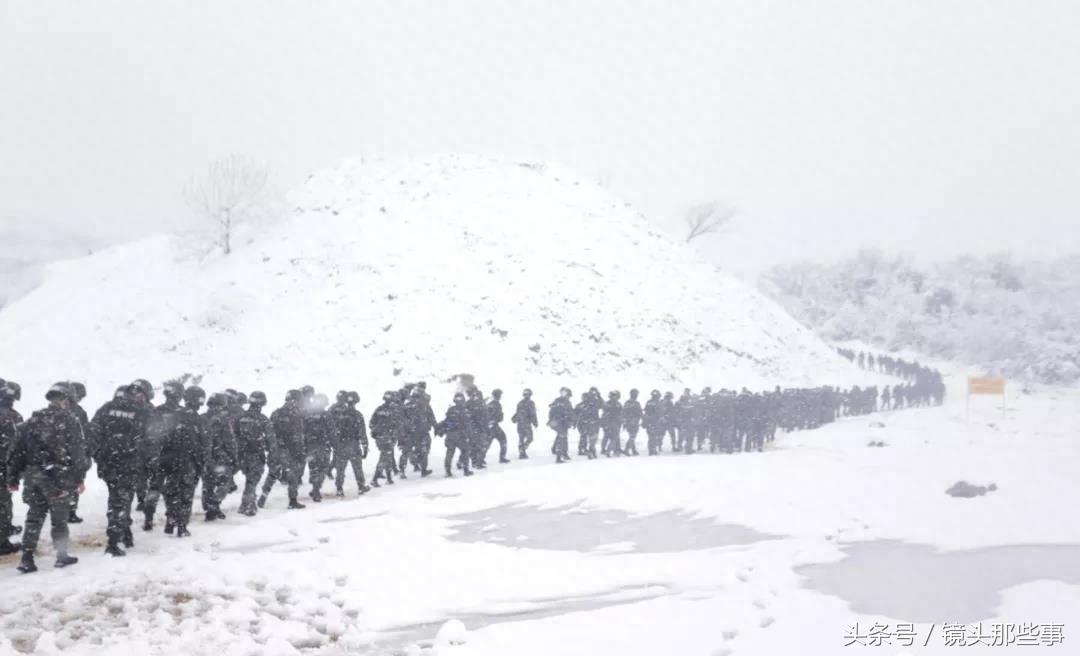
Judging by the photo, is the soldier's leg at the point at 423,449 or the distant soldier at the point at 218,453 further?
the soldier's leg at the point at 423,449

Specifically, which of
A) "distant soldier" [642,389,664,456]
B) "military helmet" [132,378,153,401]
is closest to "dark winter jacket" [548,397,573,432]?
"distant soldier" [642,389,664,456]

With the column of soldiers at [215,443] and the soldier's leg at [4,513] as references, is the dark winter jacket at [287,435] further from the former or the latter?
the soldier's leg at [4,513]

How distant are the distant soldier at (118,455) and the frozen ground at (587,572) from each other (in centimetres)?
49

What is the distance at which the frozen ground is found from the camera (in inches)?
213

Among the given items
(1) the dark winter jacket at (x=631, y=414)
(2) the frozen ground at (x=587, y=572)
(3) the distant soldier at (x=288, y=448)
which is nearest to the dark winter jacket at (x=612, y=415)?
(1) the dark winter jacket at (x=631, y=414)

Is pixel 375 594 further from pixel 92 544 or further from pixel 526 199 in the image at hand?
pixel 526 199

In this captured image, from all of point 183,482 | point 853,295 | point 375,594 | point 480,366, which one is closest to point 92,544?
point 183,482

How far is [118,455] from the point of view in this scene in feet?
27.7

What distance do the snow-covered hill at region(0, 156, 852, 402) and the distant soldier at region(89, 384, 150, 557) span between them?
18.4m

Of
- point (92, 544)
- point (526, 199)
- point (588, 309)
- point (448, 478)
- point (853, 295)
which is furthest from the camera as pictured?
point (853, 295)

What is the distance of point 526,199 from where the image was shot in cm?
4403

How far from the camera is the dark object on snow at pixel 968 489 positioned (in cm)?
1064

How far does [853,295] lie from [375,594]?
3594 inches

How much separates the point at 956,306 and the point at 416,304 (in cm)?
5434
